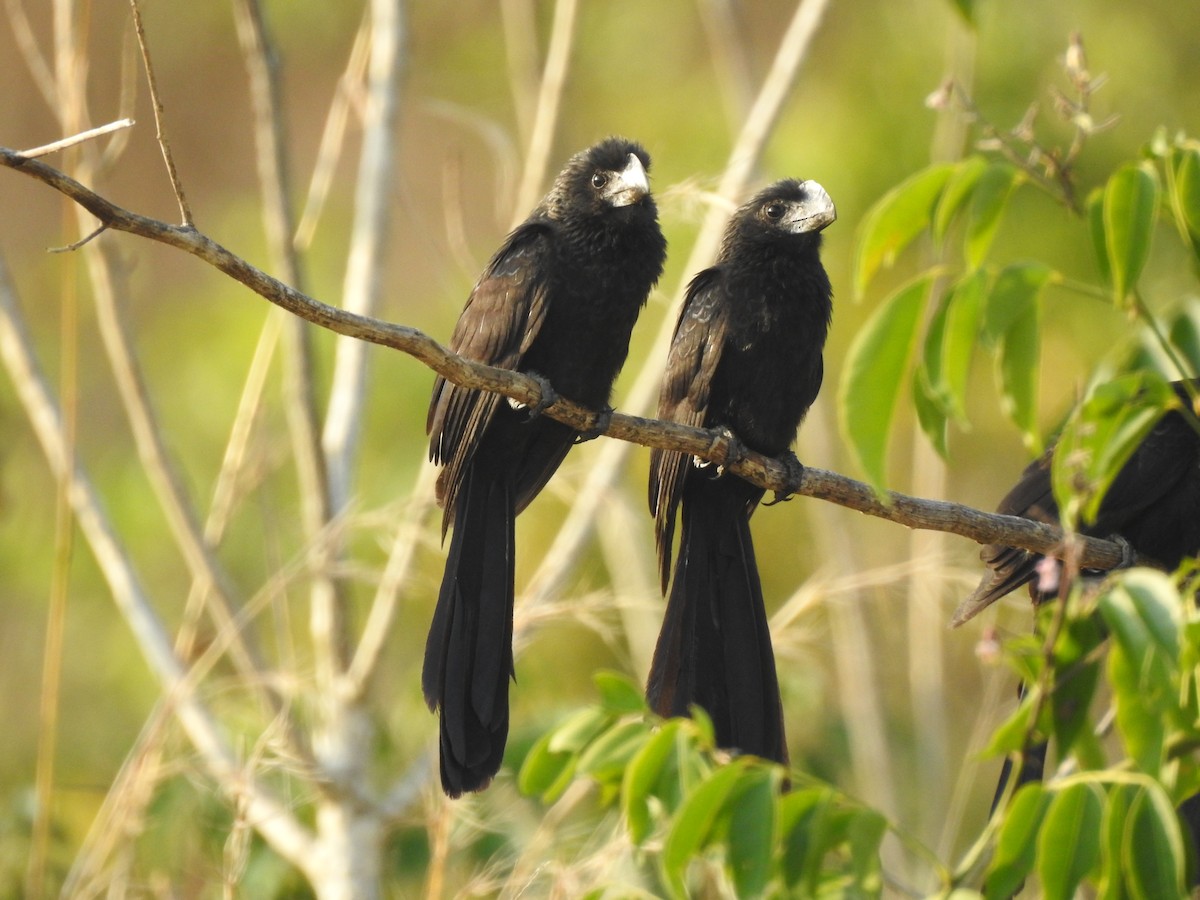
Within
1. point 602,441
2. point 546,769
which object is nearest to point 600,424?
point 546,769

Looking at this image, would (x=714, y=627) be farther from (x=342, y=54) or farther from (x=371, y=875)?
(x=342, y=54)

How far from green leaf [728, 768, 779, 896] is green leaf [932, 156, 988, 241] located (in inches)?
27.4

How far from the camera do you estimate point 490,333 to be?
3.07 m

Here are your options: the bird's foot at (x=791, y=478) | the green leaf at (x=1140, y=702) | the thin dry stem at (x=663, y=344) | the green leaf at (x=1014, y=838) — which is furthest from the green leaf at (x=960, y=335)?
the thin dry stem at (x=663, y=344)

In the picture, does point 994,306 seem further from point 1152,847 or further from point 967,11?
point 1152,847

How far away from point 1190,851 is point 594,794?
3.38 metres

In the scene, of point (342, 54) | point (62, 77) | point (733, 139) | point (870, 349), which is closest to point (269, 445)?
point (62, 77)

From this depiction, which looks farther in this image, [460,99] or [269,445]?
[460,99]

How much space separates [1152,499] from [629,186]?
59.0 inches

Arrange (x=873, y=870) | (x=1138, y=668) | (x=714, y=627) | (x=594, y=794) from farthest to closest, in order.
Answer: (x=594, y=794) < (x=714, y=627) < (x=873, y=870) < (x=1138, y=668)

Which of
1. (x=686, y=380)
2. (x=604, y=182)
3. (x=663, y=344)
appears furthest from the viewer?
(x=663, y=344)

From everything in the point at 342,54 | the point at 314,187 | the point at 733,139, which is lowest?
the point at 314,187

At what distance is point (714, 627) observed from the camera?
120 inches

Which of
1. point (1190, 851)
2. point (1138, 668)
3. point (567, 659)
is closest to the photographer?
point (1138, 668)
